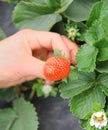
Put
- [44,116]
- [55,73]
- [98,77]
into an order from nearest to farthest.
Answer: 1. [55,73]
2. [98,77]
3. [44,116]

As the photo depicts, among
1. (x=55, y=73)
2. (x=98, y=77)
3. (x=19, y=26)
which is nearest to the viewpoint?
(x=55, y=73)

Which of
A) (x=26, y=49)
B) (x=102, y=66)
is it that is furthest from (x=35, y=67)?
(x=102, y=66)

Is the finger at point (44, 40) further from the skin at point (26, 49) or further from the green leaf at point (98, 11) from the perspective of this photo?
the green leaf at point (98, 11)

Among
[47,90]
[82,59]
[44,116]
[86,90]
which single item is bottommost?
[44,116]

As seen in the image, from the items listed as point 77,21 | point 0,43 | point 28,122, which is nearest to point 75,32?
point 77,21

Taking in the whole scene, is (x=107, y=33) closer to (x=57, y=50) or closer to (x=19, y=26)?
(x=57, y=50)

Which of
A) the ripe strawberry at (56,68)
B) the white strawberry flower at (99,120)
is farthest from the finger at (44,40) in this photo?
the white strawberry flower at (99,120)

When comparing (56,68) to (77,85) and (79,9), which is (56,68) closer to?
(77,85)
